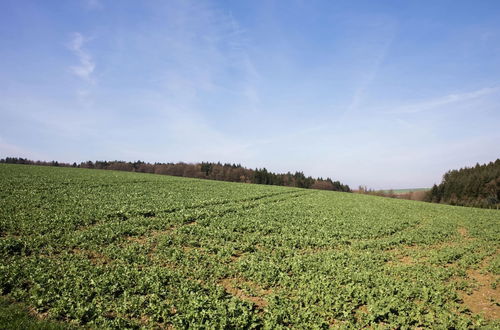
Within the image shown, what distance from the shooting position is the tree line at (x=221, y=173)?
14038 cm

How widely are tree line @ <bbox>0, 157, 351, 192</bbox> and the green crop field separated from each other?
114 meters

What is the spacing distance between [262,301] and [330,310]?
2933mm

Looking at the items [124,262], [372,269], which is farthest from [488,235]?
[124,262]

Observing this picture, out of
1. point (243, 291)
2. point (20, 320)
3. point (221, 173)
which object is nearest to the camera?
point (20, 320)

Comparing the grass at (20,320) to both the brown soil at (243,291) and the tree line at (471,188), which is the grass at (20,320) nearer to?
the brown soil at (243,291)

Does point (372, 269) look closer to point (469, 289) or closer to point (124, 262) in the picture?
point (469, 289)

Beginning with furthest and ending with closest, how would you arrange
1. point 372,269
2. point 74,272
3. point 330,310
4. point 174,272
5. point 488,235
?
1. point 488,235
2. point 372,269
3. point 174,272
4. point 74,272
5. point 330,310

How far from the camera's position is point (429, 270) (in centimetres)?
1560

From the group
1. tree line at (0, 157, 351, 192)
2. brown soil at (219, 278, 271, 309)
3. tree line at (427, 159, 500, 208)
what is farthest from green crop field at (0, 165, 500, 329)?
tree line at (0, 157, 351, 192)

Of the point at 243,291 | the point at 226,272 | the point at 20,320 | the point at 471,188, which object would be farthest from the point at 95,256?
the point at 471,188

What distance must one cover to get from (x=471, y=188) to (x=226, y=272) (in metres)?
115

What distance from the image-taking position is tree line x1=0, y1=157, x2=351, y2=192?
140 m

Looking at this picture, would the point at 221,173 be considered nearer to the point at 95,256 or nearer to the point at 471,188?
the point at 471,188

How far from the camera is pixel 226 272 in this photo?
1394cm
